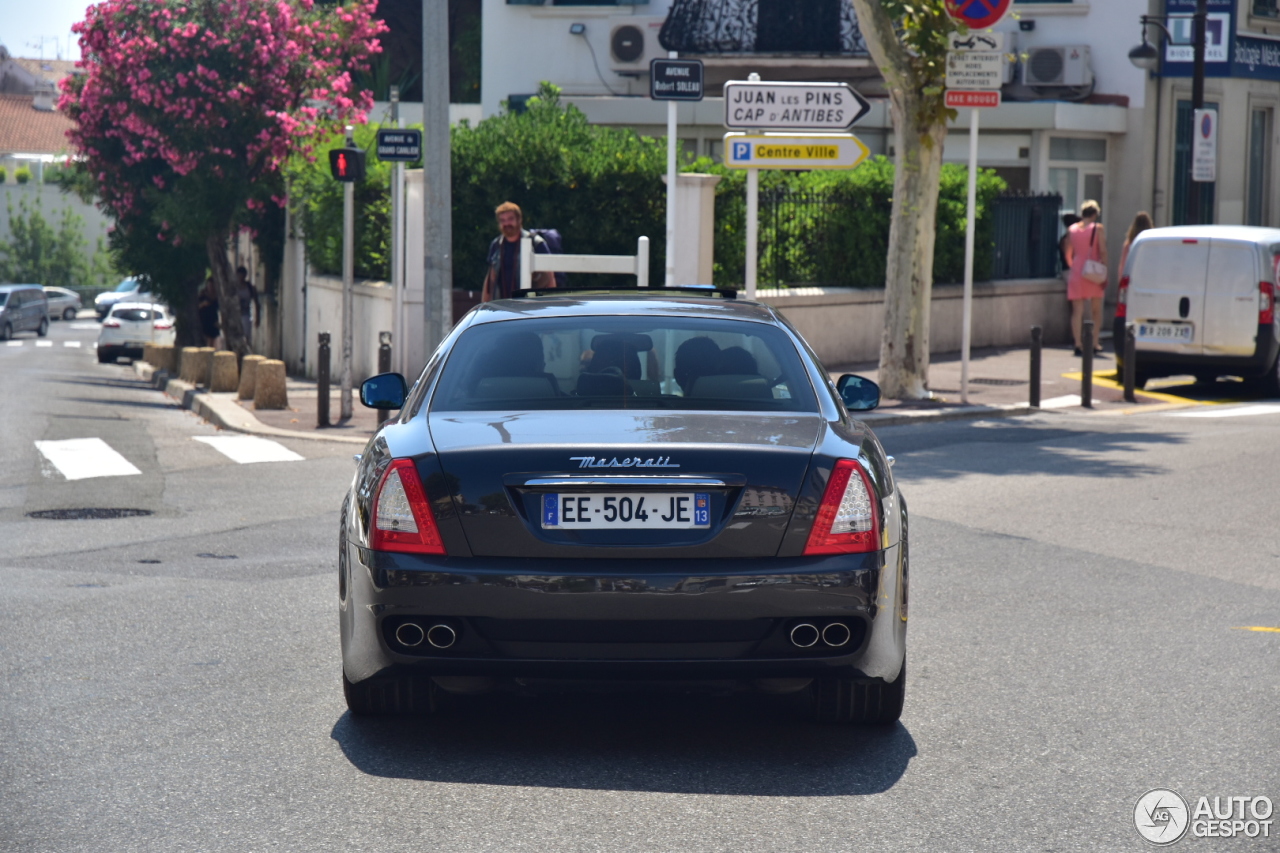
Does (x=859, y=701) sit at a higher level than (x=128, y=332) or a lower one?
higher

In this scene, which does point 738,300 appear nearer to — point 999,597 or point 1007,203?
point 999,597

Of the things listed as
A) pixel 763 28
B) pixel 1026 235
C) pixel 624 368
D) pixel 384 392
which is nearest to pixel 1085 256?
pixel 1026 235

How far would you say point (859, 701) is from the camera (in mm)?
5418

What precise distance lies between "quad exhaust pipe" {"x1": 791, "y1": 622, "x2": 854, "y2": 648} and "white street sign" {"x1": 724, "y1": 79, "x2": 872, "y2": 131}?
38.0ft

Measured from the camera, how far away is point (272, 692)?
5.93 metres

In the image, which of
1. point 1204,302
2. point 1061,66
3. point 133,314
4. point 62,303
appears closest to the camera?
point 1204,302

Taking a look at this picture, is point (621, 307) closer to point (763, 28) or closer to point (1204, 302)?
point (1204, 302)

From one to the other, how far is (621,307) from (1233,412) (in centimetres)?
1362

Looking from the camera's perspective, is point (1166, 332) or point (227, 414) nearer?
point (227, 414)

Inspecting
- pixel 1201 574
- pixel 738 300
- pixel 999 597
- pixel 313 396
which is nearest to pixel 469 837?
pixel 738 300

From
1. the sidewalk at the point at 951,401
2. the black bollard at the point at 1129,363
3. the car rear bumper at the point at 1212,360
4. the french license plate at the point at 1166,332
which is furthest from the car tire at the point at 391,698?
the french license plate at the point at 1166,332

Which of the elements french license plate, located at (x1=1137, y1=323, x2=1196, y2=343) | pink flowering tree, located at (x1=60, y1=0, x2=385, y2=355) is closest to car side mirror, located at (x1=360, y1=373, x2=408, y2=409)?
french license plate, located at (x1=1137, y1=323, x2=1196, y2=343)

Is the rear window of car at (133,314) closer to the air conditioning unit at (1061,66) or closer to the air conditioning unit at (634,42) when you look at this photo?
the air conditioning unit at (634,42)

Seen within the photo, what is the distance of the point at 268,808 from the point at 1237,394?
59.2 feet
